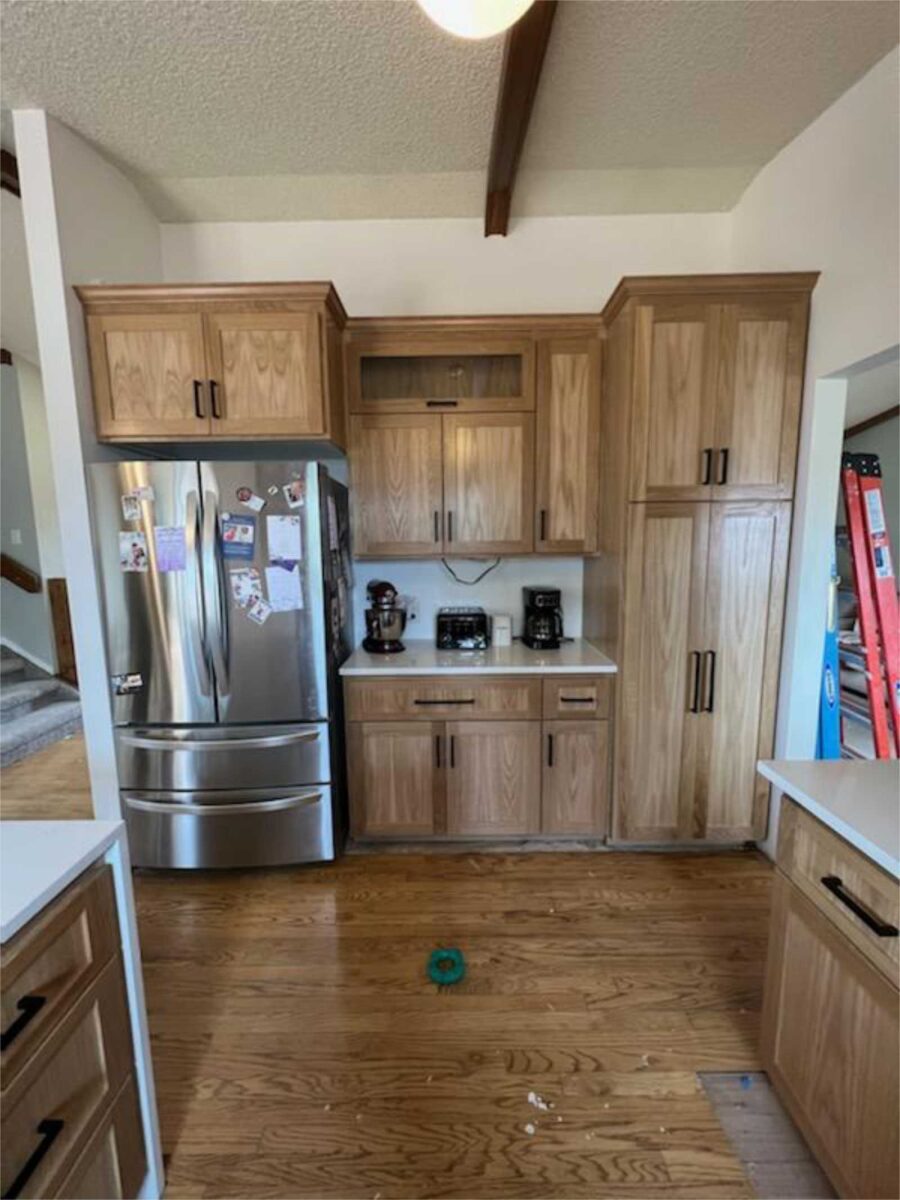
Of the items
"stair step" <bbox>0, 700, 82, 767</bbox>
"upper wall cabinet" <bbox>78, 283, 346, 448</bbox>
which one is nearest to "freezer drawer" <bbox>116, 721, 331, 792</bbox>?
"upper wall cabinet" <bbox>78, 283, 346, 448</bbox>

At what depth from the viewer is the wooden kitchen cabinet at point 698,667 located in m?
2.14

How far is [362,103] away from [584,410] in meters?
1.42

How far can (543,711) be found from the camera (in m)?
2.31

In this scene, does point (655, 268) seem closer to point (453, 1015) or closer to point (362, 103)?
point (362, 103)

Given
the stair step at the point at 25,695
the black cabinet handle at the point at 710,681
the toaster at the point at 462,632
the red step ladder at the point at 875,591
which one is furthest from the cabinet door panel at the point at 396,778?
the stair step at the point at 25,695

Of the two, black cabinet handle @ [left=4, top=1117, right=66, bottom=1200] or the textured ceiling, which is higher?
the textured ceiling

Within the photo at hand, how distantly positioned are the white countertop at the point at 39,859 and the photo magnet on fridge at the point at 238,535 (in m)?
1.17

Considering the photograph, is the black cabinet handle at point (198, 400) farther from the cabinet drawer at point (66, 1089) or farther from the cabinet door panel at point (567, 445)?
the cabinet drawer at point (66, 1089)

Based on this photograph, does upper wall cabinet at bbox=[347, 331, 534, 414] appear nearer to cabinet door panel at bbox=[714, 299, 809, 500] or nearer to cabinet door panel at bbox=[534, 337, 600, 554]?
cabinet door panel at bbox=[534, 337, 600, 554]

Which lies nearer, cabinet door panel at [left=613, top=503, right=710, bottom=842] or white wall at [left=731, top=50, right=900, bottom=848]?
white wall at [left=731, top=50, right=900, bottom=848]

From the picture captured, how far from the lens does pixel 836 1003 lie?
107 cm

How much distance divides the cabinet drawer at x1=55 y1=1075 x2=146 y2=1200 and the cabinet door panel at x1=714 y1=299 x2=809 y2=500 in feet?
8.26

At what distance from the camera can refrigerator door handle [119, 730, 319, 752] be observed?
7.01 feet

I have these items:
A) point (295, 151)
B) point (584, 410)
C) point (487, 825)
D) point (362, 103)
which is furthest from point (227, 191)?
point (487, 825)
